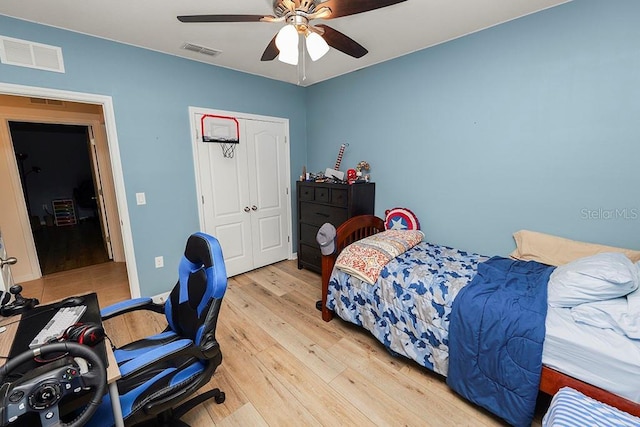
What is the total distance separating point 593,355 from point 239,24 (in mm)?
3039

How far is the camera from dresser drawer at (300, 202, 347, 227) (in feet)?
10.2

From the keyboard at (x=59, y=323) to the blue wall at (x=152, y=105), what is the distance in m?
1.57

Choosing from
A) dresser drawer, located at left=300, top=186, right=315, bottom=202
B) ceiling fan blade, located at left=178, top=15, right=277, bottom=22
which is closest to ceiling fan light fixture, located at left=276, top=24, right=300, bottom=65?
ceiling fan blade, located at left=178, top=15, right=277, bottom=22

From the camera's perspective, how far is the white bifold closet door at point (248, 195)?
3.20 m

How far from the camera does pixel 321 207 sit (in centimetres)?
332

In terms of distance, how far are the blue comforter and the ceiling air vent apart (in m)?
3.03

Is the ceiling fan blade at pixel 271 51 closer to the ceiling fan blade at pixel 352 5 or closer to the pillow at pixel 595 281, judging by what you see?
the ceiling fan blade at pixel 352 5

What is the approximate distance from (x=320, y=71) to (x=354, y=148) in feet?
3.26

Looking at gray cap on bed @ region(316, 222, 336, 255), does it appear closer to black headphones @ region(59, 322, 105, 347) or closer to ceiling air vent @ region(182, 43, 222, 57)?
black headphones @ region(59, 322, 105, 347)

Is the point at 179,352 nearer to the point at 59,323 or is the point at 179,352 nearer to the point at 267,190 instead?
the point at 59,323

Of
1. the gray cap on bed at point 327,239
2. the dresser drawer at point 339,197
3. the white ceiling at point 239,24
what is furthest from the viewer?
the dresser drawer at point 339,197

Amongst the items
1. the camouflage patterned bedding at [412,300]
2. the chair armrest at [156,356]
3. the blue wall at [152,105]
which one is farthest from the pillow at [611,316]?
the blue wall at [152,105]

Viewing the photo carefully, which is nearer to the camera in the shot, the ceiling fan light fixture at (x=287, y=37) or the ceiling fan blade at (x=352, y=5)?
the ceiling fan blade at (x=352, y=5)

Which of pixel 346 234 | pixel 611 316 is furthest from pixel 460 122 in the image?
pixel 611 316
